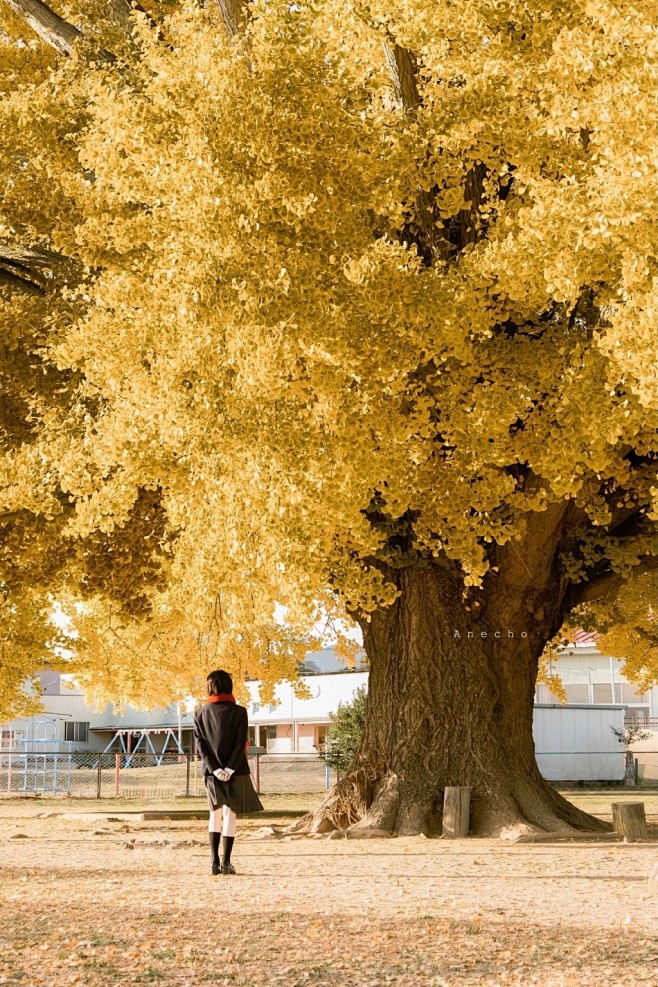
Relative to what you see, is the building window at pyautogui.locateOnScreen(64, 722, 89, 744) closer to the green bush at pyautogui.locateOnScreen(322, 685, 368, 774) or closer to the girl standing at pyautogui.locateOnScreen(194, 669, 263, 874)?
the green bush at pyautogui.locateOnScreen(322, 685, 368, 774)

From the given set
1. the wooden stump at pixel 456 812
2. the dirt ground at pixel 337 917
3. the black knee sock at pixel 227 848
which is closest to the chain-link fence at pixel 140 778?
the wooden stump at pixel 456 812

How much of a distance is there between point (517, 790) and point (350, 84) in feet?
28.7

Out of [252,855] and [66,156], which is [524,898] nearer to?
[252,855]

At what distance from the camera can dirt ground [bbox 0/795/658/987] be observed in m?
5.85

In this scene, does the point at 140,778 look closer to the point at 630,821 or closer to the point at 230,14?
the point at 630,821

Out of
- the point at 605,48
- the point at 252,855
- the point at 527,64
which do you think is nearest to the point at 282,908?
the point at 252,855

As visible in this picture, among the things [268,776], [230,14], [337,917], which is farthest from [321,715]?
[337,917]

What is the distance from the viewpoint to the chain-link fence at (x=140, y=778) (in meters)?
34.5

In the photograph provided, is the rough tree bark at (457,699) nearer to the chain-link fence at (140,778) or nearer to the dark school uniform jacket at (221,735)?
the dark school uniform jacket at (221,735)

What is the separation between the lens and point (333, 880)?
10.1 m

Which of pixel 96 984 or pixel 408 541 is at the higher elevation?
pixel 408 541

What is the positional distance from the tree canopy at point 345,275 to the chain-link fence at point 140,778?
70.0ft

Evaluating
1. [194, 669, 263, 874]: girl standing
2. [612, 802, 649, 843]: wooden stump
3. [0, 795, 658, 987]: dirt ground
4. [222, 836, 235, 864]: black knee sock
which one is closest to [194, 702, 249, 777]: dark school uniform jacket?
[194, 669, 263, 874]: girl standing

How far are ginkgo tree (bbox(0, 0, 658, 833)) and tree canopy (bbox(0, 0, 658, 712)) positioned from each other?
0.10 feet
